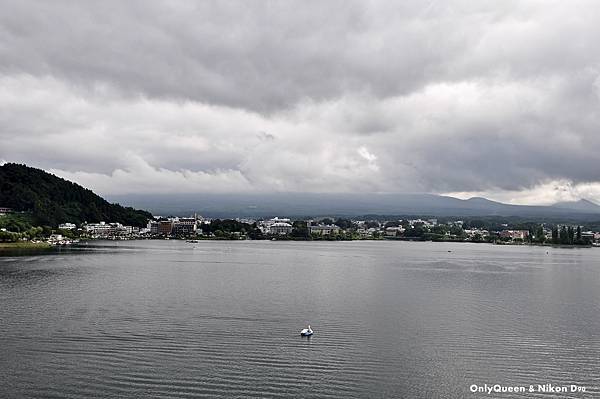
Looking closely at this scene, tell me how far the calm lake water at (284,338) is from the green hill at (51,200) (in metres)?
46.6

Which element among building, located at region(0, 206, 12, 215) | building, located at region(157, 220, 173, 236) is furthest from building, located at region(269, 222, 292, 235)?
building, located at region(0, 206, 12, 215)

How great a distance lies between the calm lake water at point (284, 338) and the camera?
8852 mm

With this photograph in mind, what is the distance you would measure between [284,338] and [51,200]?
65.9 metres

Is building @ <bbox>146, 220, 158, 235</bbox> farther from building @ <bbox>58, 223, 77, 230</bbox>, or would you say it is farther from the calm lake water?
the calm lake water

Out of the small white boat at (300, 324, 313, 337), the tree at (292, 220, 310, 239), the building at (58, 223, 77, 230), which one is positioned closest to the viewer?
the small white boat at (300, 324, 313, 337)

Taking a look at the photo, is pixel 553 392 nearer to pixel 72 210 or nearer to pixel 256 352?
pixel 256 352

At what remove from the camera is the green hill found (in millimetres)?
63844

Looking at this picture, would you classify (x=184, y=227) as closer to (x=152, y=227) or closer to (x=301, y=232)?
(x=152, y=227)

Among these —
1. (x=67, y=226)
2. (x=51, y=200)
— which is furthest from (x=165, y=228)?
(x=67, y=226)

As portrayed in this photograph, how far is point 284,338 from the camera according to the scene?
38.3 feet

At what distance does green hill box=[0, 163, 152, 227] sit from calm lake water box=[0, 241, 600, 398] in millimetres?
46577

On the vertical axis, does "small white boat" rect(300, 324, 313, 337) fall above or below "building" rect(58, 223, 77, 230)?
below

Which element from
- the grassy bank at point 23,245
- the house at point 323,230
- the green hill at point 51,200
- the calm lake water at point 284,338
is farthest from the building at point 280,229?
the calm lake water at point 284,338

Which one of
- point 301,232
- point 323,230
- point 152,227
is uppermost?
point 152,227
